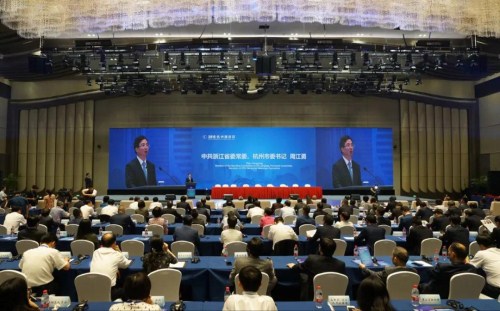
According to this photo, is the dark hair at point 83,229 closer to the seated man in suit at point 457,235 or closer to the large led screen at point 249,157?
the seated man in suit at point 457,235

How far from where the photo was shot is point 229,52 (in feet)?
51.8

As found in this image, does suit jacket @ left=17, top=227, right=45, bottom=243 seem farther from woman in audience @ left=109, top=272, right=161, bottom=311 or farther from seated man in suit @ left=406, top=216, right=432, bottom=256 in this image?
seated man in suit @ left=406, top=216, right=432, bottom=256

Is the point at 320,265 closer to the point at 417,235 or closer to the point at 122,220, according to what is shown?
the point at 417,235

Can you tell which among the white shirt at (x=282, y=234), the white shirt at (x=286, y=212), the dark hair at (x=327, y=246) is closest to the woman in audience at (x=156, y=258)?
the dark hair at (x=327, y=246)

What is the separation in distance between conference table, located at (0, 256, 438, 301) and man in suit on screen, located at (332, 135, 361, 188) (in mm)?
15279

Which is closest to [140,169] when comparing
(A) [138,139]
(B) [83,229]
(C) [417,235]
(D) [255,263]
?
(A) [138,139]

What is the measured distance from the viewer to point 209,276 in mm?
5141

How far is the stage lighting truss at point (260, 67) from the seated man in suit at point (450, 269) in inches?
391

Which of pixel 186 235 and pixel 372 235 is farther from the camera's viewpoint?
pixel 372 235

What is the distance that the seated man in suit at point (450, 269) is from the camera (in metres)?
4.43

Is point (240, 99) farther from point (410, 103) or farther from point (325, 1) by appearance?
point (325, 1)

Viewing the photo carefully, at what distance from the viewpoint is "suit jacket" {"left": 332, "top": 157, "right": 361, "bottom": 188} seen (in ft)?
66.8

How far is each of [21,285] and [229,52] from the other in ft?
46.2

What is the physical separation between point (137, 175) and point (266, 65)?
990cm
